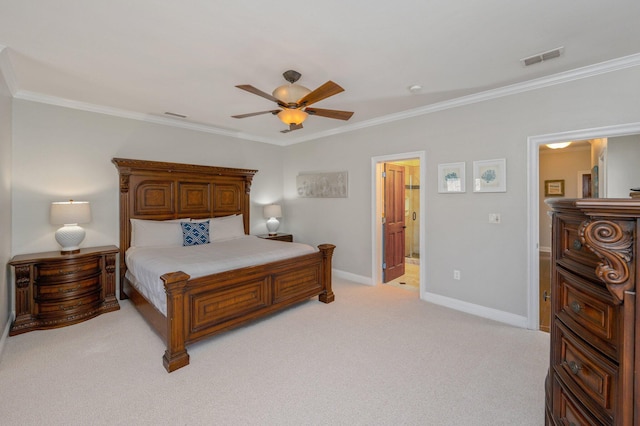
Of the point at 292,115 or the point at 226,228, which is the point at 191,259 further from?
the point at 292,115

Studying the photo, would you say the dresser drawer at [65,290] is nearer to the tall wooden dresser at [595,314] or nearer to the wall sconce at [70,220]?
the wall sconce at [70,220]

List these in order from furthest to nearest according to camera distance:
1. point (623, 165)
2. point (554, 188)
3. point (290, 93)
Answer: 1. point (554, 188)
2. point (623, 165)
3. point (290, 93)

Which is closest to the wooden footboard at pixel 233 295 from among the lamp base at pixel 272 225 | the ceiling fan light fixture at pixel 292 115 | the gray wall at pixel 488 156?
the gray wall at pixel 488 156

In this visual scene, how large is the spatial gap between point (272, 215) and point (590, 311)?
4.79m

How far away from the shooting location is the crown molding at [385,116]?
260cm

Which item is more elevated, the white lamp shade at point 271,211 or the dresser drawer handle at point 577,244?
the white lamp shade at point 271,211

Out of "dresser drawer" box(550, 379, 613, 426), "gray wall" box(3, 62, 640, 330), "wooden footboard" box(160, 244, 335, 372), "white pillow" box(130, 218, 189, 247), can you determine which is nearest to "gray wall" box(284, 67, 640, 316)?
"gray wall" box(3, 62, 640, 330)

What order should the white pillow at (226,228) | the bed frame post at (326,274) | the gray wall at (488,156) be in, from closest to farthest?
the gray wall at (488,156) < the bed frame post at (326,274) < the white pillow at (226,228)

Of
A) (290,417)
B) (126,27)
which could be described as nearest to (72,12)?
(126,27)

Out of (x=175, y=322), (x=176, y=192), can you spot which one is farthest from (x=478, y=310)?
(x=176, y=192)

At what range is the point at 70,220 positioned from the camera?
3328mm

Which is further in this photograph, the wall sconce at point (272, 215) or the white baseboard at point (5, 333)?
the wall sconce at point (272, 215)

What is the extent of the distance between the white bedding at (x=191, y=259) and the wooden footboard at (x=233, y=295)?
0.36ft

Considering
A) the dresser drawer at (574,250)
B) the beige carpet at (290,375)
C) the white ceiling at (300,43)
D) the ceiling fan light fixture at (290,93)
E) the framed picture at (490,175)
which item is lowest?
the beige carpet at (290,375)
